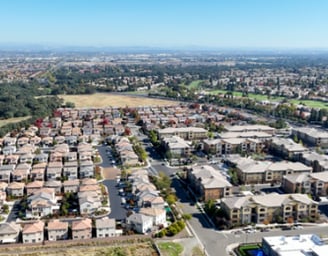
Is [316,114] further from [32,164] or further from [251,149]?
[32,164]

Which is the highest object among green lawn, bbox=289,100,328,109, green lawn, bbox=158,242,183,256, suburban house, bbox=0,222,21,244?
suburban house, bbox=0,222,21,244

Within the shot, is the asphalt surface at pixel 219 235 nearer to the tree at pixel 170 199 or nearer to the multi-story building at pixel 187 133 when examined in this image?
the tree at pixel 170 199

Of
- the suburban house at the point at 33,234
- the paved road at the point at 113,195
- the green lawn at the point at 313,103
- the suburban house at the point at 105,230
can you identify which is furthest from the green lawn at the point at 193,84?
the suburban house at the point at 33,234

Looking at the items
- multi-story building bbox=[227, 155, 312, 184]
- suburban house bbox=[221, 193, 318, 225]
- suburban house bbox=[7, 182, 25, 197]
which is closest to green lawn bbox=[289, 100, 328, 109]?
multi-story building bbox=[227, 155, 312, 184]

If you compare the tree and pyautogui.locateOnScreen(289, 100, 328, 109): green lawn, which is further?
pyautogui.locateOnScreen(289, 100, 328, 109): green lawn

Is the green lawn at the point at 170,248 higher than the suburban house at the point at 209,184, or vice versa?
the suburban house at the point at 209,184

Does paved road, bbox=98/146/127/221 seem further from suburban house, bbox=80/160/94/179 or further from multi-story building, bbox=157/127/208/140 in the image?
multi-story building, bbox=157/127/208/140

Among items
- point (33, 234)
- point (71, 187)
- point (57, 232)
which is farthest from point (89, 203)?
point (33, 234)

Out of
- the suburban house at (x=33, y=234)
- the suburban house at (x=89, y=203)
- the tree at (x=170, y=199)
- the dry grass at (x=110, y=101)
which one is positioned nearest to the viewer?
the suburban house at (x=33, y=234)
